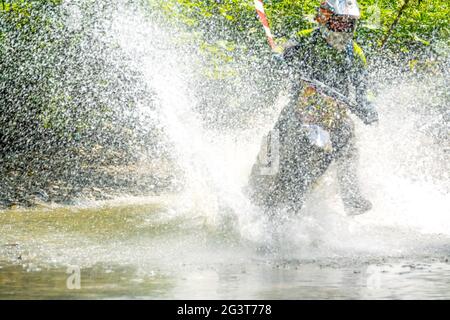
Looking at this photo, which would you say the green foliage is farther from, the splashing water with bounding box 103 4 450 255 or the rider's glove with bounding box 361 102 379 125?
the rider's glove with bounding box 361 102 379 125

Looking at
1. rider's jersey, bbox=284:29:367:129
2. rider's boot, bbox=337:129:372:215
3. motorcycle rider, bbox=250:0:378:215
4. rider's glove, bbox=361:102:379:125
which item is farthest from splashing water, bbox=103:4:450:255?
rider's jersey, bbox=284:29:367:129

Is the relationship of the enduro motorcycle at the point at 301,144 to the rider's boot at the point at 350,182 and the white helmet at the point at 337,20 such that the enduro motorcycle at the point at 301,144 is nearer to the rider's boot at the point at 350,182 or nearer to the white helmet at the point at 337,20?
the rider's boot at the point at 350,182

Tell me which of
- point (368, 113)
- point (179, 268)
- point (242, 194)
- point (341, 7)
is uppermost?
point (341, 7)

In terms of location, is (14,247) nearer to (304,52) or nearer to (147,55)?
(304,52)

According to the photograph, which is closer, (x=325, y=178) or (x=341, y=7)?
(x=341, y=7)

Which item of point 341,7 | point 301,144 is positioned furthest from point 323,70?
point 301,144

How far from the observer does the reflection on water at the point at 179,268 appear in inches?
263

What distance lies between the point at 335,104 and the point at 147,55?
446 cm

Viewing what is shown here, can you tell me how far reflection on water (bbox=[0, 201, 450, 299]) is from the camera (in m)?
6.67

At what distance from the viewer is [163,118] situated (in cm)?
1284

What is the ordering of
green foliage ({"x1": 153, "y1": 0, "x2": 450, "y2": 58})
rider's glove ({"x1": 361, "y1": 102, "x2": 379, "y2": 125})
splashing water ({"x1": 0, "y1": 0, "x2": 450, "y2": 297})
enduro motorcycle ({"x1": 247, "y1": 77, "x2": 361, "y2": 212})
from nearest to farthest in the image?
splashing water ({"x1": 0, "y1": 0, "x2": 450, "y2": 297}) → enduro motorcycle ({"x1": 247, "y1": 77, "x2": 361, "y2": 212}) → rider's glove ({"x1": 361, "y1": 102, "x2": 379, "y2": 125}) → green foliage ({"x1": 153, "y1": 0, "x2": 450, "y2": 58})

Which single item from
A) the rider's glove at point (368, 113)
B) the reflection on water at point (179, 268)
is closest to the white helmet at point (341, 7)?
the rider's glove at point (368, 113)

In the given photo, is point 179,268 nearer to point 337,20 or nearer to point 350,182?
point 350,182

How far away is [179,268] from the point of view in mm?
7641
